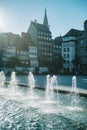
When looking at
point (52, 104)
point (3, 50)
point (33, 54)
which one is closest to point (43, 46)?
point (33, 54)

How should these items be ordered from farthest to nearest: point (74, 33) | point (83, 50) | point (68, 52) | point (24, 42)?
point (74, 33) → point (68, 52) → point (83, 50) → point (24, 42)

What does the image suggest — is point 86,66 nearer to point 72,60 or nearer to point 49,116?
point 72,60

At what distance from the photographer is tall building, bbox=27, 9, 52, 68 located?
9638cm

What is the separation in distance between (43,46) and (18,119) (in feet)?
290

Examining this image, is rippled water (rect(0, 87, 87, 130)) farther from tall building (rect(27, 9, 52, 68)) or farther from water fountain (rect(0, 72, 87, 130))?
tall building (rect(27, 9, 52, 68))

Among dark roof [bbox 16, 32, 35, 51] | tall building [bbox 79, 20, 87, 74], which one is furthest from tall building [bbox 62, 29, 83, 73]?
dark roof [bbox 16, 32, 35, 51]

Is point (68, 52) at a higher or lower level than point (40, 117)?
higher

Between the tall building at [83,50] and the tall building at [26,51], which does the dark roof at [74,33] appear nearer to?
the tall building at [83,50]

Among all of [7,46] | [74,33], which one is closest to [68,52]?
[74,33]

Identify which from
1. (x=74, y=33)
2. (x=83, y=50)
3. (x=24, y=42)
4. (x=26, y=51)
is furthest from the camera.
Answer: (x=74, y=33)

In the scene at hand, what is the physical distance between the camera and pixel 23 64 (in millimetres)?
85375

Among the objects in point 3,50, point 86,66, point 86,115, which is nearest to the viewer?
point 86,115

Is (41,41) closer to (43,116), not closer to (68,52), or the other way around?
(68,52)

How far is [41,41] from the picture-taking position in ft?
326
